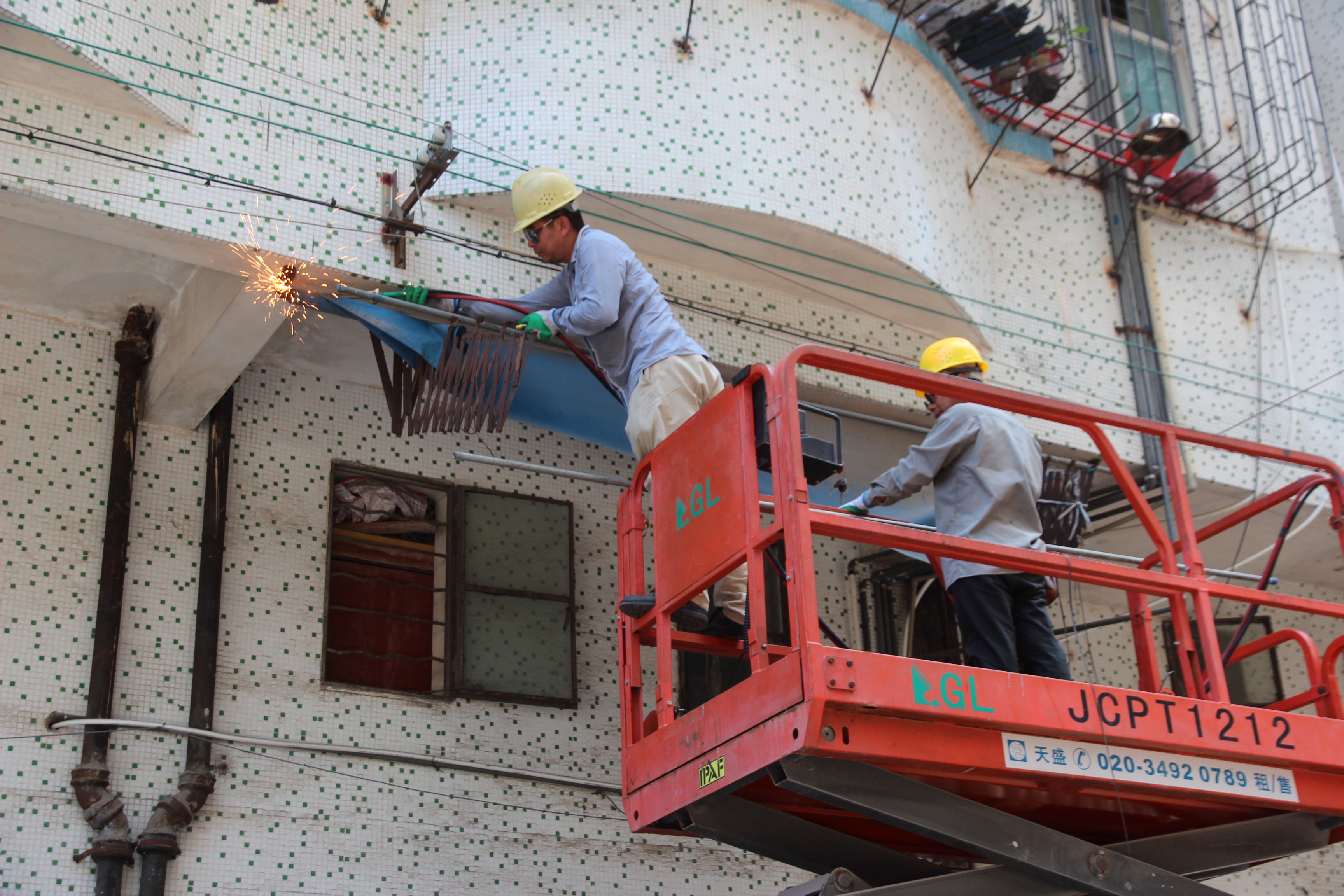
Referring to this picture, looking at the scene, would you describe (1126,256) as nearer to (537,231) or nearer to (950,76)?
(950,76)

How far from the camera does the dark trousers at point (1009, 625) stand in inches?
199

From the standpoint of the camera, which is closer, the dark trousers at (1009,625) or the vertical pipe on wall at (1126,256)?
the dark trousers at (1009,625)

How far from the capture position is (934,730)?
4.23 m

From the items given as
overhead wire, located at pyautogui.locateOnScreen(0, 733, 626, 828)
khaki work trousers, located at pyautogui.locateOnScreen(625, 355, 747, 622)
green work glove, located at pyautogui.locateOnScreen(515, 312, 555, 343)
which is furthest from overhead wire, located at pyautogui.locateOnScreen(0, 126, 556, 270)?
overhead wire, located at pyautogui.locateOnScreen(0, 733, 626, 828)

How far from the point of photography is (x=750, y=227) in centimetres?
738

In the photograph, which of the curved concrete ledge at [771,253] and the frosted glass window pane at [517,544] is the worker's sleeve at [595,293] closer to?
the curved concrete ledge at [771,253]

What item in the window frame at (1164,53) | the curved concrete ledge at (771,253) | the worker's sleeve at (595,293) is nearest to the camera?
the worker's sleeve at (595,293)

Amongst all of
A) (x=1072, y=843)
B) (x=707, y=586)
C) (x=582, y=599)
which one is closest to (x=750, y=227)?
(x=582, y=599)

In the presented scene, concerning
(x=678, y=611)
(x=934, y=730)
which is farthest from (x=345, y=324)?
(x=934, y=730)

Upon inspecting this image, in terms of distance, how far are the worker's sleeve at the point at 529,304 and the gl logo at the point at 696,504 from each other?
4.94ft

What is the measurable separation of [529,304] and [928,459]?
2041 mm

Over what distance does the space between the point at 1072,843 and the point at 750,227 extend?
3.99m

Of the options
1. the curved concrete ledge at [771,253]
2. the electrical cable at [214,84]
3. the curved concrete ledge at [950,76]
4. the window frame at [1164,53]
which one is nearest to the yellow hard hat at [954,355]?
the curved concrete ledge at [771,253]

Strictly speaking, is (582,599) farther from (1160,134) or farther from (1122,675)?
(1160,134)
